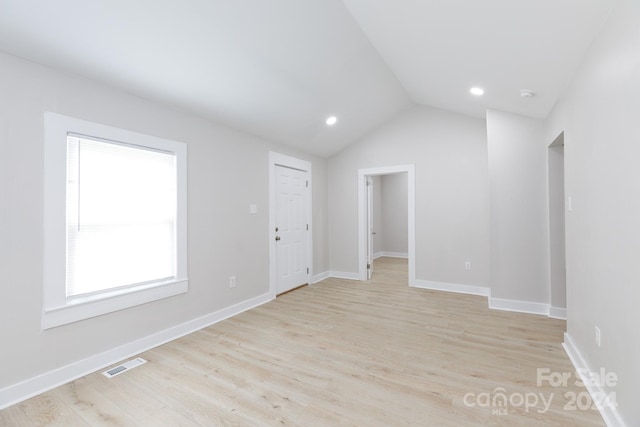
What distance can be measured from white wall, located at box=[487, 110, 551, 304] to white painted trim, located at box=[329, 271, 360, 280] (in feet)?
7.68

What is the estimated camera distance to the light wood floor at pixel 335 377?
72.5 inches

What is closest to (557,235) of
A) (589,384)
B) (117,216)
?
(589,384)

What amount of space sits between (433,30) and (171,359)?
11.7ft

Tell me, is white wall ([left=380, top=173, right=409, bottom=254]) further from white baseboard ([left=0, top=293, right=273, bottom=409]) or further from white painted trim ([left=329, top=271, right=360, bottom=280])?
white baseboard ([left=0, top=293, right=273, bottom=409])

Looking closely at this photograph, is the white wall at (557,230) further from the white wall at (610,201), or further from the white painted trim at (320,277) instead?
the white painted trim at (320,277)

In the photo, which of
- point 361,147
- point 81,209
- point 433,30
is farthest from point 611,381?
point 361,147

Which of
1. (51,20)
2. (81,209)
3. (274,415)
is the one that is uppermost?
(51,20)

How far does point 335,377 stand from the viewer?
2.28 m

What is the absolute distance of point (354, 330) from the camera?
3.21 metres

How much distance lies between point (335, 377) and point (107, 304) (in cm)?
197

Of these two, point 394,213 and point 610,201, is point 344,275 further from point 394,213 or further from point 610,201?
point 610,201

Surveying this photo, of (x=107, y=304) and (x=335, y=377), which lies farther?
(x=107, y=304)

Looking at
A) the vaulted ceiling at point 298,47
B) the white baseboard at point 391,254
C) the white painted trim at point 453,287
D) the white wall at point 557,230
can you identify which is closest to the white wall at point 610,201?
the vaulted ceiling at point 298,47

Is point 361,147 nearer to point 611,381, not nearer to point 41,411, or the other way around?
point 611,381
